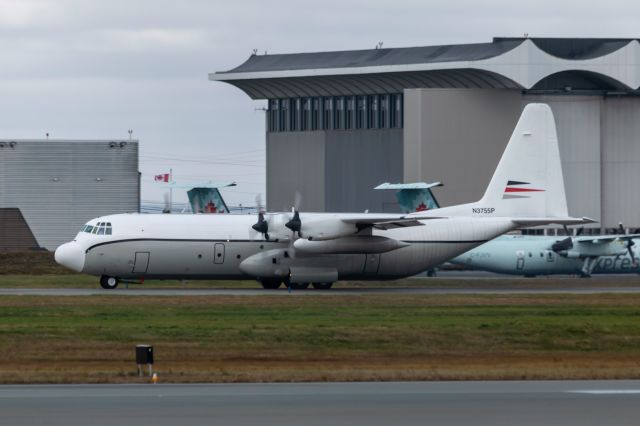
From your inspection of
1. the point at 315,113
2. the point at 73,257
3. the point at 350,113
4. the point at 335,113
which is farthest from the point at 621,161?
the point at 73,257

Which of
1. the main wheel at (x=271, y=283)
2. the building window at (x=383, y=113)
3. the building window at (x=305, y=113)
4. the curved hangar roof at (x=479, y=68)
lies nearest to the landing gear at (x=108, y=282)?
the main wheel at (x=271, y=283)

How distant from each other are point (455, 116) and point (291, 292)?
35695 millimetres

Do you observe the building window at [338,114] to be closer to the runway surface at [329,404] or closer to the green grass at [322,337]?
the green grass at [322,337]

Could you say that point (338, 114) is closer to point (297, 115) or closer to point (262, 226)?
point (297, 115)

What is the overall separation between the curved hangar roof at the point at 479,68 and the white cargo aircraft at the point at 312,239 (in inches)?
1176

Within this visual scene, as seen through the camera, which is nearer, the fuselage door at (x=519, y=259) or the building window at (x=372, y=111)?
the fuselage door at (x=519, y=259)

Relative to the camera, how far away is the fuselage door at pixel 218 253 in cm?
4812

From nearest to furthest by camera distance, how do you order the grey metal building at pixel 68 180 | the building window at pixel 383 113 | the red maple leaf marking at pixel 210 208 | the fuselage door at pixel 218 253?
the fuselage door at pixel 218 253
the red maple leaf marking at pixel 210 208
the grey metal building at pixel 68 180
the building window at pixel 383 113

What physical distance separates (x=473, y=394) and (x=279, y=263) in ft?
94.4

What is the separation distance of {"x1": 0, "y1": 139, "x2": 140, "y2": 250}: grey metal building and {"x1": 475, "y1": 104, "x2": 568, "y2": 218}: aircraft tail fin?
1466 inches

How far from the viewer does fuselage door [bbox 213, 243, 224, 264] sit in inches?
1895

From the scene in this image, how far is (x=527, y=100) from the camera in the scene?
83688mm

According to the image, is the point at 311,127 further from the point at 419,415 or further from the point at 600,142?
the point at 419,415

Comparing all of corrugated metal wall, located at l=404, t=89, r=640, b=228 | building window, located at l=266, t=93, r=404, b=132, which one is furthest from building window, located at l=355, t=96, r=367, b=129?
corrugated metal wall, located at l=404, t=89, r=640, b=228
